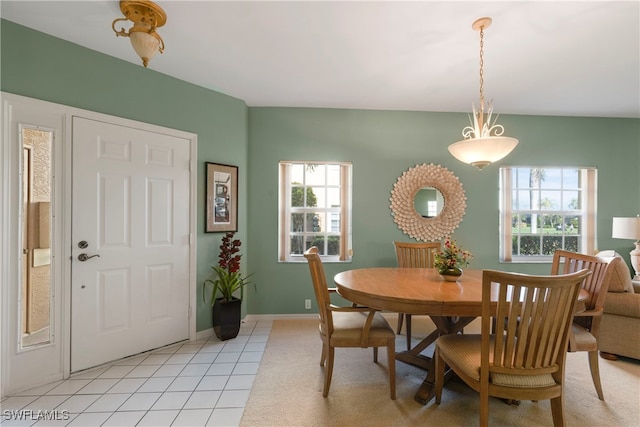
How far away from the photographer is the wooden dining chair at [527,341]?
1319 millimetres

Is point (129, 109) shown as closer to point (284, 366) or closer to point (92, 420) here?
point (92, 420)

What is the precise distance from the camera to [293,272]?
3.45 meters

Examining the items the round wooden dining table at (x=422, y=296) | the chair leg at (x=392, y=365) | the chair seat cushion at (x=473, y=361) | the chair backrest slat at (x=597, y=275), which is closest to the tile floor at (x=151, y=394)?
the chair leg at (x=392, y=365)

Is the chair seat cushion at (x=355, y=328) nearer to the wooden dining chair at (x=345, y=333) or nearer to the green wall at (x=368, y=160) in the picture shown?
the wooden dining chair at (x=345, y=333)

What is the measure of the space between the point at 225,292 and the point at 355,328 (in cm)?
153

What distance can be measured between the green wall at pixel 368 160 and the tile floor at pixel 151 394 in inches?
23.6

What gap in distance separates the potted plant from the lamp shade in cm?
444

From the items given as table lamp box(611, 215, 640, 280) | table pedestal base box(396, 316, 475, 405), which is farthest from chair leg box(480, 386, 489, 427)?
table lamp box(611, 215, 640, 280)

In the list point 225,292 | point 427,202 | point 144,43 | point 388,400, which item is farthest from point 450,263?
point 144,43

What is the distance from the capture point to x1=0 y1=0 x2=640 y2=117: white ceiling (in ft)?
5.98

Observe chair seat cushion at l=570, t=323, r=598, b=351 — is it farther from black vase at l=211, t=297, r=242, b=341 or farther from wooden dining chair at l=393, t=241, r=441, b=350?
black vase at l=211, t=297, r=242, b=341

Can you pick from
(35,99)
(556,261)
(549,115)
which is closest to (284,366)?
(556,261)

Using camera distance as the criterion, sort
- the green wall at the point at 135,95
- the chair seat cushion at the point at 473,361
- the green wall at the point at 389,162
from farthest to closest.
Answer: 1. the green wall at the point at 389,162
2. the green wall at the point at 135,95
3. the chair seat cushion at the point at 473,361

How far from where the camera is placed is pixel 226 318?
2.81 metres
